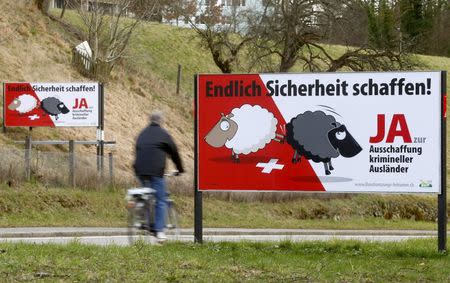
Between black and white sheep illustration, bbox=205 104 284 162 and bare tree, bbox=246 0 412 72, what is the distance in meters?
35.8

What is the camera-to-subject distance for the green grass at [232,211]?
1081 inches

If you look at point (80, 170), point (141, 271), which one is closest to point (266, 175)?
point (141, 271)

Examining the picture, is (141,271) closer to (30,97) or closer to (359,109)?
(359,109)

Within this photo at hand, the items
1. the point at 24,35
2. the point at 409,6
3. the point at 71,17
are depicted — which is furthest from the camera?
the point at 409,6

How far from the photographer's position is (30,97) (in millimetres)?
32188

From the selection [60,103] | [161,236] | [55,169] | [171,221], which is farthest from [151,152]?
[60,103]

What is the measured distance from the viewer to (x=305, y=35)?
51594 mm

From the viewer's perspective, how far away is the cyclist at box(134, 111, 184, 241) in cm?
1441

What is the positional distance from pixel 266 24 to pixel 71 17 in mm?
16210

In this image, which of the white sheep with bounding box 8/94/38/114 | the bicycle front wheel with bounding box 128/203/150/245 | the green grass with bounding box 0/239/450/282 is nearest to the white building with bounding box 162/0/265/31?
the white sheep with bounding box 8/94/38/114

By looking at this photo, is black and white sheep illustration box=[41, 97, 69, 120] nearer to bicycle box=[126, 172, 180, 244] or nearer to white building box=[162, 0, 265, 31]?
bicycle box=[126, 172, 180, 244]

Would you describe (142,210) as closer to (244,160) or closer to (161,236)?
(161,236)

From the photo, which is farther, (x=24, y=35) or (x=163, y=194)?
(x=24, y=35)

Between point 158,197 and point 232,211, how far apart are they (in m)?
18.8
